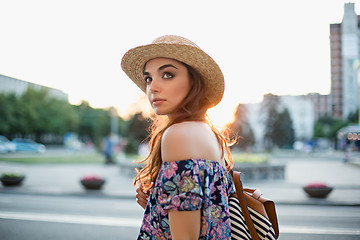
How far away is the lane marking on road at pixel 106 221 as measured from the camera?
5.92m

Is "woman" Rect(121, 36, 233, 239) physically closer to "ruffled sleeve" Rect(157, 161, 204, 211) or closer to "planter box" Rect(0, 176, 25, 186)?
"ruffled sleeve" Rect(157, 161, 204, 211)

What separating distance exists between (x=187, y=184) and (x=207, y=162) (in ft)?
0.45

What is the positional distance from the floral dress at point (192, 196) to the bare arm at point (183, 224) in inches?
1.0

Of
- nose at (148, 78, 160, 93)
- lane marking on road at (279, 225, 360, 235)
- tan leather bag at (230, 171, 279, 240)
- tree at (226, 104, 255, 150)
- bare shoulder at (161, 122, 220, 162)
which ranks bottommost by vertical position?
lane marking on road at (279, 225, 360, 235)

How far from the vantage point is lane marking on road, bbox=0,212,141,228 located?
666 centimetres

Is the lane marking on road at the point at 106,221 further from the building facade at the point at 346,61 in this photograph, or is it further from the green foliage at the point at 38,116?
the green foliage at the point at 38,116

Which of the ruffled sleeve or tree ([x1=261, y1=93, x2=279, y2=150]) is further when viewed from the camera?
tree ([x1=261, y1=93, x2=279, y2=150])

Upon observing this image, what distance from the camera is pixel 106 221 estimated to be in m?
6.85

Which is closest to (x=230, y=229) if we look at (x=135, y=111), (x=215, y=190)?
(x=215, y=190)

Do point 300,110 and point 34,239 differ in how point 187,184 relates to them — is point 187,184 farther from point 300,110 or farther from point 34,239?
point 300,110

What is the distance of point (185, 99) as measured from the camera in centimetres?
155

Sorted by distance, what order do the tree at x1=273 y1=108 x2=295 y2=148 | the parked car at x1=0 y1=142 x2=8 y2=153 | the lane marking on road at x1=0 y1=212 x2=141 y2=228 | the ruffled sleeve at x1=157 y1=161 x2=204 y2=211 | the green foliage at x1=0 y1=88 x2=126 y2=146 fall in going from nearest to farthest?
the ruffled sleeve at x1=157 y1=161 x2=204 y2=211, the lane marking on road at x1=0 y1=212 x2=141 y2=228, the parked car at x1=0 y1=142 x2=8 y2=153, the tree at x1=273 y1=108 x2=295 y2=148, the green foliage at x1=0 y1=88 x2=126 y2=146

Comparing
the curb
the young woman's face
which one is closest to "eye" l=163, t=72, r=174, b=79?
the young woman's face

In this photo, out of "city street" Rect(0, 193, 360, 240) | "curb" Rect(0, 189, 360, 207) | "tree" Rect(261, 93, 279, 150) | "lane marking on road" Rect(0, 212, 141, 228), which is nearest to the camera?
"city street" Rect(0, 193, 360, 240)
